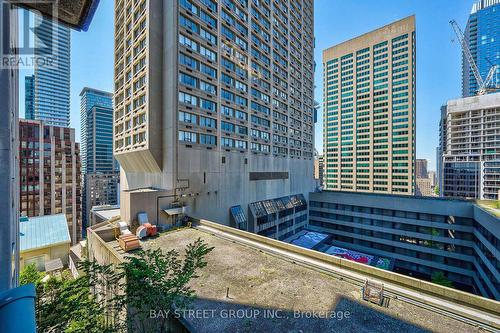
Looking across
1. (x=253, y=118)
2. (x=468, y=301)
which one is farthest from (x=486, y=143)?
(x=468, y=301)

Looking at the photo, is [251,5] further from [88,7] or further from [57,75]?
[57,75]

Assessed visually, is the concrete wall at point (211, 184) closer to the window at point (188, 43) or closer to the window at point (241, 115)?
the window at point (241, 115)

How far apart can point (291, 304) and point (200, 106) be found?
21987mm

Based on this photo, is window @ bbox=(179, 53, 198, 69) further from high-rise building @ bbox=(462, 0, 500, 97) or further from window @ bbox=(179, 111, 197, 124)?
high-rise building @ bbox=(462, 0, 500, 97)

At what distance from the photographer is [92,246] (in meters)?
18.3

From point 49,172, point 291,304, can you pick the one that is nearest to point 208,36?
point 291,304

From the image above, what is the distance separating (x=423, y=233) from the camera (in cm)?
3594

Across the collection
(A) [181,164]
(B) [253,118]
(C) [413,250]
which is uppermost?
(B) [253,118]

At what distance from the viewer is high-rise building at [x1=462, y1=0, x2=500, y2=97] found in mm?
116931

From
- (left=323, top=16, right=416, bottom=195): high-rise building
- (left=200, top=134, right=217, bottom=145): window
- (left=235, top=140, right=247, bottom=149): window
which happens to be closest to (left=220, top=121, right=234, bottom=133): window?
(left=235, top=140, right=247, bottom=149): window

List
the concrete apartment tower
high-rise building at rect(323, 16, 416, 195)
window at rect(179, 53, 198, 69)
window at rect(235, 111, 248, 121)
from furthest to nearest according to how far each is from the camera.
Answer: high-rise building at rect(323, 16, 416, 195) → window at rect(235, 111, 248, 121) → window at rect(179, 53, 198, 69) → the concrete apartment tower

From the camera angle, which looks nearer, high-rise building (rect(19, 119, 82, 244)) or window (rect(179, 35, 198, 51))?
window (rect(179, 35, 198, 51))

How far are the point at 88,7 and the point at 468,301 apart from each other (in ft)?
54.0

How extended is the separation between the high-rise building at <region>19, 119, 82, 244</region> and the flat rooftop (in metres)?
73.4
